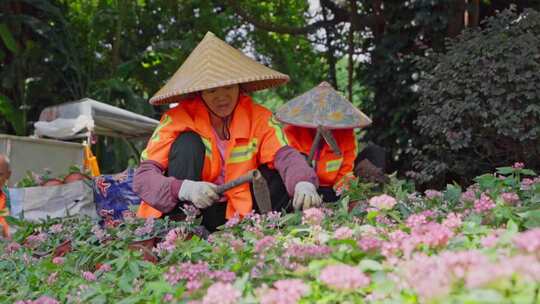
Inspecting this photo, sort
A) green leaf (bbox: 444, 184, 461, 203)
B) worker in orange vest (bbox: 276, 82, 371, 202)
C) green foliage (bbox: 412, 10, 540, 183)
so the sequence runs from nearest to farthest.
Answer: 1. green leaf (bbox: 444, 184, 461, 203)
2. worker in orange vest (bbox: 276, 82, 371, 202)
3. green foliage (bbox: 412, 10, 540, 183)

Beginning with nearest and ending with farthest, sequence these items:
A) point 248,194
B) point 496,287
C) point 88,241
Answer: point 496,287 → point 88,241 → point 248,194

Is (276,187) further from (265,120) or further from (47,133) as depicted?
(47,133)

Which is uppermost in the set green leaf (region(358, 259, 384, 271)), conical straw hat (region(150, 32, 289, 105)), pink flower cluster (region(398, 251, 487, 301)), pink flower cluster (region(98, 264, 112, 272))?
conical straw hat (region(150, 32, 289, 105))

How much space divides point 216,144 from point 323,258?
2.03m

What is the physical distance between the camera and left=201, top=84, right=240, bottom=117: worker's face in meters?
3.38

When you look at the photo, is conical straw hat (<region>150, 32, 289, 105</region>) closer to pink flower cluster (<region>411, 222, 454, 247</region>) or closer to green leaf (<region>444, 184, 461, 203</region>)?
green leaf (<region>444, 184, 461, 203</region>)

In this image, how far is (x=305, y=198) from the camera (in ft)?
9.01

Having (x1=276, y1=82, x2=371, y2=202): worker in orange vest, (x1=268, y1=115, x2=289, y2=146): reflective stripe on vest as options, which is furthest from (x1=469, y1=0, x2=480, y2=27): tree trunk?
(x1=268, y1=115, x2=289, y2=146): reflective stripe on vest

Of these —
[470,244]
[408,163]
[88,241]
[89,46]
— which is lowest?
[408,163]

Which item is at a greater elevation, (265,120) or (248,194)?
(265,120)

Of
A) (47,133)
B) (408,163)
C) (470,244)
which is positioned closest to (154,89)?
(47,133)

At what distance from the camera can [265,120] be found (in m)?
3.42

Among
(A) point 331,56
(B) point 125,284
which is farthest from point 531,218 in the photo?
(A) point 331,56

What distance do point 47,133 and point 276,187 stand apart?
18.1 ft
